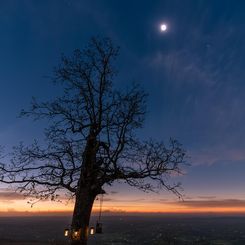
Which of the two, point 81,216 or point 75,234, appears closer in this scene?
point 75,234

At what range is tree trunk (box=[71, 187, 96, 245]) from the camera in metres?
12.6

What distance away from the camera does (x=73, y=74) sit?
13.8 meters

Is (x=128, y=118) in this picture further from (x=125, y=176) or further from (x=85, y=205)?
(x=85, y=205)

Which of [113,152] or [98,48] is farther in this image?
[98,48]

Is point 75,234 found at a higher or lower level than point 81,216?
lower

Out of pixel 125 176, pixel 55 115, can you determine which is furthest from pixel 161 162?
pixel 55 115

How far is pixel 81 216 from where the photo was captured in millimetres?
12727

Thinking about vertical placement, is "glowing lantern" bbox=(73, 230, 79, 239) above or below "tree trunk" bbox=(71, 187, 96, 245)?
below

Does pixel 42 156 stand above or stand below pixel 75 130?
below

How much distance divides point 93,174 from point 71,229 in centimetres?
213

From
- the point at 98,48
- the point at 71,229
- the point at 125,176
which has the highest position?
the point at 98,48

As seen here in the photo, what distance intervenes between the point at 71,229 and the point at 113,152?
10.5ft

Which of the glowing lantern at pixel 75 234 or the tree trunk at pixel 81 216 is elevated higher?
the tree trunk at pixel 81 216

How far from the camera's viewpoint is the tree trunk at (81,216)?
12564 mm
